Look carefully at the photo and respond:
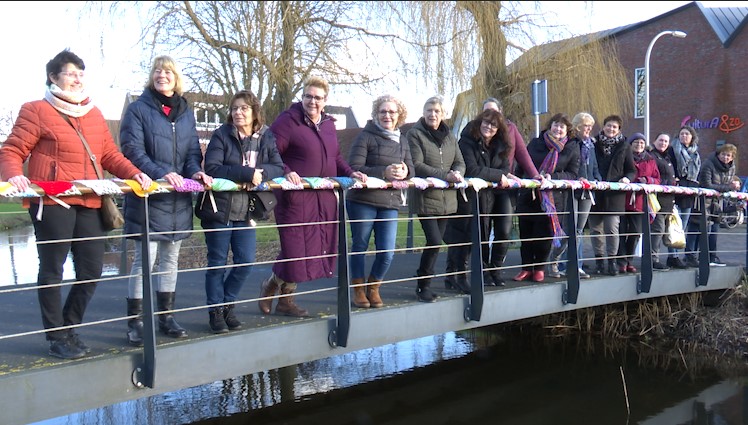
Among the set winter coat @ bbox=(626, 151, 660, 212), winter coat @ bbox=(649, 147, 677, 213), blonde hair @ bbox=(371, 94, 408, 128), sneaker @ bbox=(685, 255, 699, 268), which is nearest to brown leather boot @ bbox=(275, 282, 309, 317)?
blonde hair @ bbox=(371, 94, 408, 128)

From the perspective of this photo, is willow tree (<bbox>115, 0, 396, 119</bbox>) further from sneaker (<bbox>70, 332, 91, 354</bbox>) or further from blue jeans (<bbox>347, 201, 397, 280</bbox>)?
sneaker (<bbox>70, 332, 91, 354</bbox>)

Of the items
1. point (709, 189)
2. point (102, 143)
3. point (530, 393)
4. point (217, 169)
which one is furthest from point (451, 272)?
point (709, 189)

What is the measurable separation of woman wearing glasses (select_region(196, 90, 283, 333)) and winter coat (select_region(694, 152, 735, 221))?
5917 mm

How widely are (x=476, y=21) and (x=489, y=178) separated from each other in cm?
899

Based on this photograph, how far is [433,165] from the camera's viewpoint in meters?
5.36

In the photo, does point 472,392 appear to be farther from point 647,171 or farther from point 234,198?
point 234,198

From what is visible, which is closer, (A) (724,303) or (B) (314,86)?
(B) (314,86)

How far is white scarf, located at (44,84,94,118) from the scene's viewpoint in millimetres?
3521

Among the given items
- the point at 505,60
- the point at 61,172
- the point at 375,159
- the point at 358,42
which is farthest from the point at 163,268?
the point at 505,60

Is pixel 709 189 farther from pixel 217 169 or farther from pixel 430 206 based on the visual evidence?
pixel 217 169

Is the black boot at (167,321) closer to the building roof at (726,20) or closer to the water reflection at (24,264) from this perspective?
the water reflection at (24,264)

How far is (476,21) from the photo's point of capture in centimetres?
1362

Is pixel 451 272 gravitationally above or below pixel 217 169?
below

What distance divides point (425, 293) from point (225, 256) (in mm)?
1654
